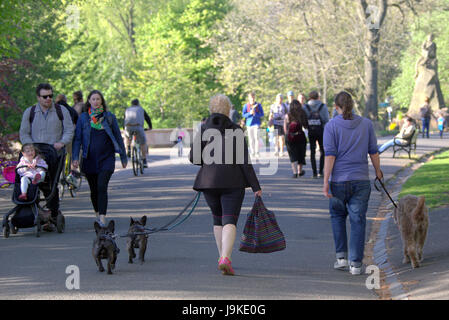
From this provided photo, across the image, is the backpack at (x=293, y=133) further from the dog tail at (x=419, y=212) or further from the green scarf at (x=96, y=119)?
the dog tail at (x=419, y=212)

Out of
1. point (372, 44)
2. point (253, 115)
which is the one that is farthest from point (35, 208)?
point (372, 44)

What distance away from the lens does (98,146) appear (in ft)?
39.4

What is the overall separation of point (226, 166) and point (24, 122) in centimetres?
469

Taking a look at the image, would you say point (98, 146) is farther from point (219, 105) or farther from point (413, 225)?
point (413, 225)

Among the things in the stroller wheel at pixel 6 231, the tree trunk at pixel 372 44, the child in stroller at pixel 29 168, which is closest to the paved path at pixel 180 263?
the stroller wheel at pixel 6 231

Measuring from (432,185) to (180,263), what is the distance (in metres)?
9.21

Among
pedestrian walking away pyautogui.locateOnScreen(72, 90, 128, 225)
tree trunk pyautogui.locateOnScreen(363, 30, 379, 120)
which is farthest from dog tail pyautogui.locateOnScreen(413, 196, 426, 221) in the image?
tree trunk pyautogui.locateOnScreen(363, 30, 379, 120)

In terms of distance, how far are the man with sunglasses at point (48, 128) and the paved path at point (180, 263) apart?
0.99 m

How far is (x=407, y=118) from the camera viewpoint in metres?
27.3

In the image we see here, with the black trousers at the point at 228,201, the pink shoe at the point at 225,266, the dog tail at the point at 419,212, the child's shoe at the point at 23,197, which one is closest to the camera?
the pink shoe at the point at 225,266

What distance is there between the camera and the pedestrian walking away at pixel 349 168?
898 centimetres
